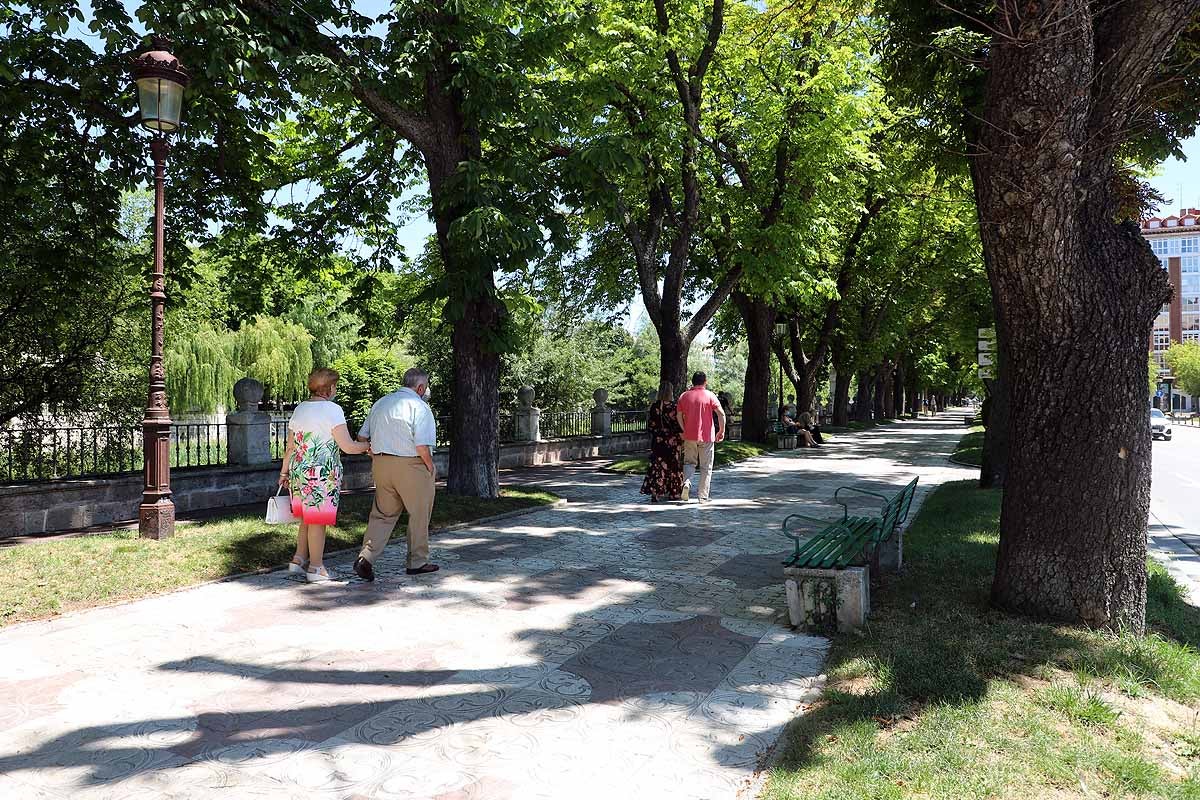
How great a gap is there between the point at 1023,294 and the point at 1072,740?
2.95 meters

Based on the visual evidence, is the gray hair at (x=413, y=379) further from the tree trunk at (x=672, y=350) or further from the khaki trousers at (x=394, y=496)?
the tree trunk at (x=672, y=350)

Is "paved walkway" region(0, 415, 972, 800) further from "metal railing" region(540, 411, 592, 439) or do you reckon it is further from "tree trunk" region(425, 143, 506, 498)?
"metal railing" region(540, 411, 592, 439)

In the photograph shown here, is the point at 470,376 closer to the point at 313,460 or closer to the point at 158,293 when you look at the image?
A: the point at 158,293

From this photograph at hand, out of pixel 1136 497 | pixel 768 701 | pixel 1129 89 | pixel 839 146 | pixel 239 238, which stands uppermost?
pixel 839 146

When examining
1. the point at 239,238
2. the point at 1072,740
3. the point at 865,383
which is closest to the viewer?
the point at 1072,740

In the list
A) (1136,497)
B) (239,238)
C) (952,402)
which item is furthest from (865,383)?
(952,402)

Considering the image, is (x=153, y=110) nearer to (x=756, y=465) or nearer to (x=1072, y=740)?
(x=1072, y=740)

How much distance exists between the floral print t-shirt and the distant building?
118 metres

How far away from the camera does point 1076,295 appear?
524 cm

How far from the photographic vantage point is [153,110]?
8289mm

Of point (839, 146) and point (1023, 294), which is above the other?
point (839, 146)

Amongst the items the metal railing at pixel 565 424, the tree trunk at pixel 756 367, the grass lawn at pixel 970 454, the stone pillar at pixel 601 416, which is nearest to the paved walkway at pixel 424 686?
the metal railing at pixel 565 424

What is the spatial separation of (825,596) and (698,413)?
6.48m

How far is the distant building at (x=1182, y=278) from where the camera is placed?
9988 centimetres
